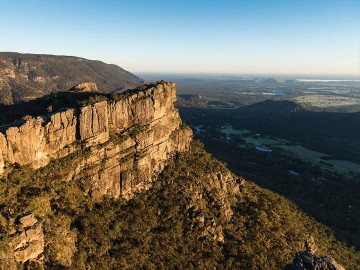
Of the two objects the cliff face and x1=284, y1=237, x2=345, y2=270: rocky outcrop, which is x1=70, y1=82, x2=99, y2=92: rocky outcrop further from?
x1=284, y1=237, x2=345, y2=270: rocky outcrop

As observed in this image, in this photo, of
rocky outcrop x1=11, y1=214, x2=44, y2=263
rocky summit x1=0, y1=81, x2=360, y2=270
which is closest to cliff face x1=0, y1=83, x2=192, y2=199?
rocky summit x1=0, y1=81, x2=360, y2=270

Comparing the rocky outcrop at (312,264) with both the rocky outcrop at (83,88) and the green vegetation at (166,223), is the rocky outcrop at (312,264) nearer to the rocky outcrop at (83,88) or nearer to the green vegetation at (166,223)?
the green vegetation at (166,223)

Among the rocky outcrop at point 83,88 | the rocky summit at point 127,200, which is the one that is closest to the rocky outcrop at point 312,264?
the rocky summit at point 127,200

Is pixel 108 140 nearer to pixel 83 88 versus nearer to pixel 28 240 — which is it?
pixel 28 240

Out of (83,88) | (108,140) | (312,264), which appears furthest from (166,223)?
(83,88)

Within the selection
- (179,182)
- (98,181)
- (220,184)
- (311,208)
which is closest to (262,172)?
(311,208)

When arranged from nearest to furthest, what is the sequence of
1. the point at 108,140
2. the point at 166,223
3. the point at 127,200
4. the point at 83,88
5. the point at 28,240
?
1. the point at 28,240
2. the point at 166,223
3. the point at 127,200
4. the point at 108,140
5. the point at 83,88
